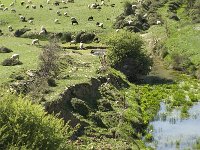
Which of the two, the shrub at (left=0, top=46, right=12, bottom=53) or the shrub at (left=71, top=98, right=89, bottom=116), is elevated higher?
the shrub at (left=71, top=98, right=89, bottom=116)

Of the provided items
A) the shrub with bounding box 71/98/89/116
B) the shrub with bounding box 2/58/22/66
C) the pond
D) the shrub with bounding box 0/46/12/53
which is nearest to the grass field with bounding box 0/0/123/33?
the shrub with bounding box 0/46/12/53

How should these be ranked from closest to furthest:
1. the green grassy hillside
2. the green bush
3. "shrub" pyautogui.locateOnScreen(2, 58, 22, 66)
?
the green bush, the green grassy hillside, "shrub" pyautogui.locateOnScreen(2, 58, 22, 66)

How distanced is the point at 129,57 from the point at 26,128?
118 feet

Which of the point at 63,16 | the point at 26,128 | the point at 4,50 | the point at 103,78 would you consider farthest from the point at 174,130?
the point at 63,16

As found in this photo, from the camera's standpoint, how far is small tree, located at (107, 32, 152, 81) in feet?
193

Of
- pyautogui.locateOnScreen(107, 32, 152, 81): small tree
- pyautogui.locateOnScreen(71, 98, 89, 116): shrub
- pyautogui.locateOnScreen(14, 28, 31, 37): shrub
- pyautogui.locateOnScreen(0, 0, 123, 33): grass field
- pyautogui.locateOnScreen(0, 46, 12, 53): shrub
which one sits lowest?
pyautogui.locateOnScreen(0, 0, 123, 33): grass field

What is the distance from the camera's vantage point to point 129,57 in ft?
194

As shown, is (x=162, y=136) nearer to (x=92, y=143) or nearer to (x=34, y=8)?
(x=92, y=143)

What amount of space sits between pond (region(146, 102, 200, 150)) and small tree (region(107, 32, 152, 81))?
11.1 metres

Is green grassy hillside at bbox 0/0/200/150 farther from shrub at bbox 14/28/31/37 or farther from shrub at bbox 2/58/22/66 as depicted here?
shrub at bbox 14/28/31/37

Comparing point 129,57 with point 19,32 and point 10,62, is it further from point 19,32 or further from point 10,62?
point 19,32

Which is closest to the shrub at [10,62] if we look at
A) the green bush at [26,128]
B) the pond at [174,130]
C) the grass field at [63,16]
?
the pond at [174,130]

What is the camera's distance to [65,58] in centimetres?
5284

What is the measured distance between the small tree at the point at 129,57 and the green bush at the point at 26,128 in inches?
1346
